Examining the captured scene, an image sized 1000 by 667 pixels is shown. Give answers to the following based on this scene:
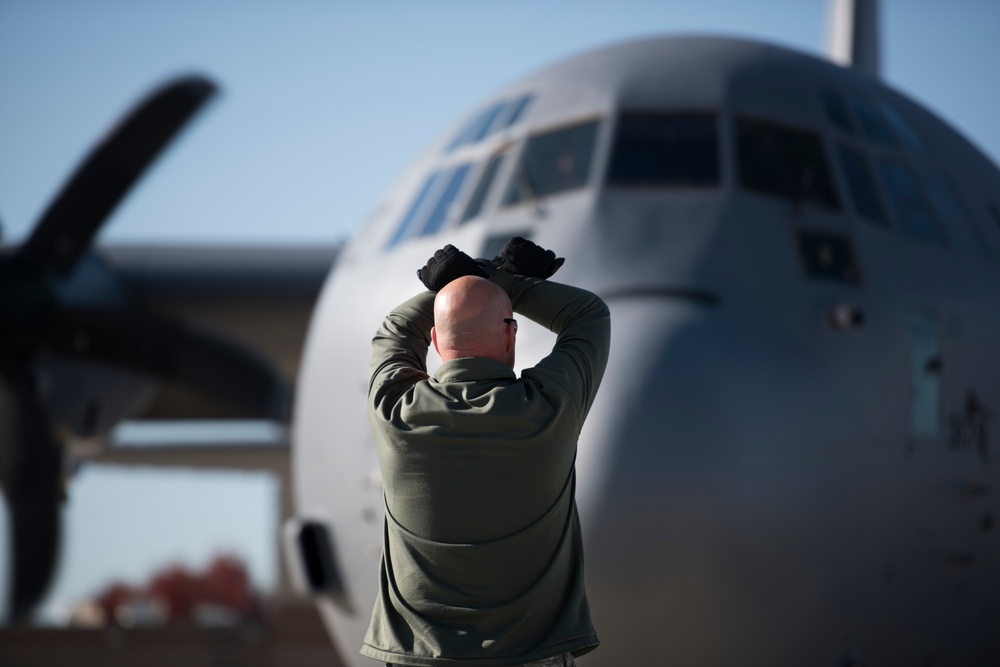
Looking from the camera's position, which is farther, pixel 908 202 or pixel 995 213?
pixel 995 213

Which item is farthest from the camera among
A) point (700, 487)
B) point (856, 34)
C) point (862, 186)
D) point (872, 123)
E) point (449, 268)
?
point (856, 34)

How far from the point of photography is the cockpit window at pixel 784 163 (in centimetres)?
472

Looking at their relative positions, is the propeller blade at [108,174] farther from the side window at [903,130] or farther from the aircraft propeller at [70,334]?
the side window at [903,130]

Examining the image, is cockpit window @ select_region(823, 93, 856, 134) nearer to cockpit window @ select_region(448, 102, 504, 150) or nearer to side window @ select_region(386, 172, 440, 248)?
cockpit window @ select_region(448, 102, 504, 150)

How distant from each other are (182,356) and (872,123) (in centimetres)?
786

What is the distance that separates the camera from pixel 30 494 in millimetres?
10836

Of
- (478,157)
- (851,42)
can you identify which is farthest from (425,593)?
(851,42)

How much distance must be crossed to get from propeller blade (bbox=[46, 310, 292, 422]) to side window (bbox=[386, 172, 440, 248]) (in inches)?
246

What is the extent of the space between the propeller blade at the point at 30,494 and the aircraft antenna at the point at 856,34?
7.65 meters

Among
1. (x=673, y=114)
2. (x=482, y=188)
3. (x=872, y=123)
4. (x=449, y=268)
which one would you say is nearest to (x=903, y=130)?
(x=872, y=123)

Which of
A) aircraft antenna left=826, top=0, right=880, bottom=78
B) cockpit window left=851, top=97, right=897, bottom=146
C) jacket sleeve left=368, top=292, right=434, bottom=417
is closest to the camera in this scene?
Answer: jacket sleeve left=368, top=292, right=434, bottom=417

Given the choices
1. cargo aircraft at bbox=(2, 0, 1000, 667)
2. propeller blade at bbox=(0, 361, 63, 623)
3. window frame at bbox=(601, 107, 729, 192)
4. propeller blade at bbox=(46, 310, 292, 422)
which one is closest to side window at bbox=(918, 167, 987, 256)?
cargo aircraft at bbox=(2, 0, 1000, 667)

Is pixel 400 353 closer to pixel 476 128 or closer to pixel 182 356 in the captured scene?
pixel 476 128

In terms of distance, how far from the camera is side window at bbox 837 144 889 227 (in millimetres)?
4820
